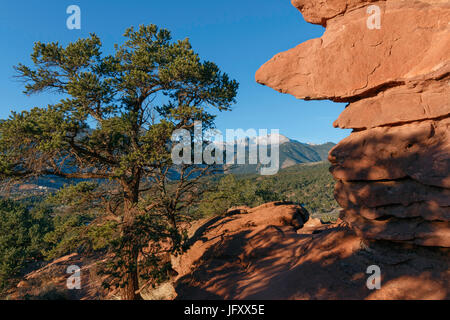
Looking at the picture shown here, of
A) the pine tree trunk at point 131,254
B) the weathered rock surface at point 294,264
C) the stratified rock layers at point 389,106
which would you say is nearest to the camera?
the weathered rock surface at point 294,264

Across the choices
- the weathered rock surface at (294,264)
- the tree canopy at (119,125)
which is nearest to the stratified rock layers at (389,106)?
the weathered rock surface at (294,264)

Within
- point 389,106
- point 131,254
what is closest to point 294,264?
point 131,254

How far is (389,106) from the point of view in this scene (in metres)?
6.32

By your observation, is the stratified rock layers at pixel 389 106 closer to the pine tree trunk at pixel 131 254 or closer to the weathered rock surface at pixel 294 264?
the weathered rock surface at pixel 294 264

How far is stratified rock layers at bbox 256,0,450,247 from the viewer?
18.4 feet

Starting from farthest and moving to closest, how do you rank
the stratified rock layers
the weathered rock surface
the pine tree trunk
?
the pine tree trunk < the stratified rock layers < the weathered rock surface

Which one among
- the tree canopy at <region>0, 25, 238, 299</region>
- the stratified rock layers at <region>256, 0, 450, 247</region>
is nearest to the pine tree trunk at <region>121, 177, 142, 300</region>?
the tree canopy at <region>0, 25, 238, 299</region>

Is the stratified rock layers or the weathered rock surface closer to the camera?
the weathered rock surface

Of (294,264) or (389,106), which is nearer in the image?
(389,106)

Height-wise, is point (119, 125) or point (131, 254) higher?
point (119, 125)

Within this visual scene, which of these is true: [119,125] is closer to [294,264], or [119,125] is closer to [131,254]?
[131,254]

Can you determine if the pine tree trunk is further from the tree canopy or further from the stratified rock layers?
the stratified rock layers

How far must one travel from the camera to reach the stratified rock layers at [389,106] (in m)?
5.61

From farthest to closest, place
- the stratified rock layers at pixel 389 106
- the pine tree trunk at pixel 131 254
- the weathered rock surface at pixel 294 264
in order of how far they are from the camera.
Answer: the pine tree trunk at pixel 131 254 → the stratified rock layers at pixel 389 106 → the weathered rock surface at pixel 294 264
